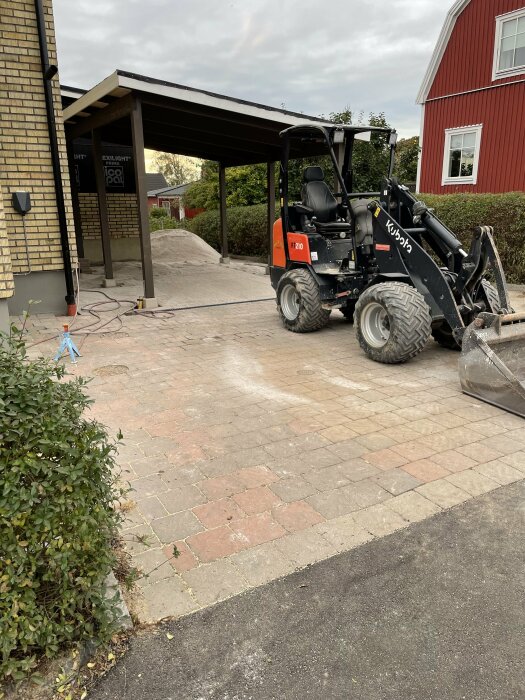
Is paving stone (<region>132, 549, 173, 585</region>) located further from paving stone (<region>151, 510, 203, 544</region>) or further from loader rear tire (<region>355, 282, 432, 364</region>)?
loader rear tire (<region>355, 282, 432, 364</region>)

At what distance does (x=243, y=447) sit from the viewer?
13.1 ft

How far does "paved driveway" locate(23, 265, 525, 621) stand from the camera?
2801 mm

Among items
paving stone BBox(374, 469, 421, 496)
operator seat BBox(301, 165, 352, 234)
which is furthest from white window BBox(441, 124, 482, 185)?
paving stone BBox(374, 469, 421, 496)

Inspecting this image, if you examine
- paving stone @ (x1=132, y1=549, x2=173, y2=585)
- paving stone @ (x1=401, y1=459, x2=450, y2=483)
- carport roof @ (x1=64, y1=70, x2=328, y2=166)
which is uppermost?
carport roof @ (x1=64, y1=70, x2=328, y2=166)

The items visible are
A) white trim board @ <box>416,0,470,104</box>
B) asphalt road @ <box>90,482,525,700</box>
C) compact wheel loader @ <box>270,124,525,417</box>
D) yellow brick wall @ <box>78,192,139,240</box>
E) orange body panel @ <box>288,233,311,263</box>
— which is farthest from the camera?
white trim board @ <box>416,0,470,104</box>

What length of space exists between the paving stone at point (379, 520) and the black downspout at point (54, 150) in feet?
21.9

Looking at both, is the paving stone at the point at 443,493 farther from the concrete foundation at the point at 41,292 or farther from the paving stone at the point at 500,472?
the concrete foundation at the point at 41,292

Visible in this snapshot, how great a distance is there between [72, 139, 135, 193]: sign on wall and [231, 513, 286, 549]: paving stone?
12408 millimetres

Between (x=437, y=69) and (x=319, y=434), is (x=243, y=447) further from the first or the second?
(x=437, y=69)

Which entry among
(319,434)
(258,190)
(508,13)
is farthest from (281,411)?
(258,190)

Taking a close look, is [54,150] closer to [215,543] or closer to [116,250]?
[116,250]

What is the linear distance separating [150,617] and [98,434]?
86 cm

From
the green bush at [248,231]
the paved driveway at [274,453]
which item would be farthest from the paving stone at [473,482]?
the green bush at [248,231]

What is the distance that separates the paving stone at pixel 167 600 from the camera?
2.37 m
